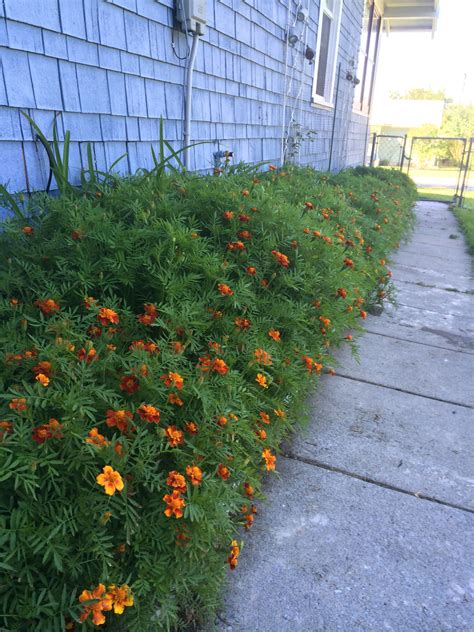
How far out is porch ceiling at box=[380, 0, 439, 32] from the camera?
12656mm

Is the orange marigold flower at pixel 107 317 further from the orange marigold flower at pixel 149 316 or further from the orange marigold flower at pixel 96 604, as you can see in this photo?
the orange marigold flower at pixel 96 604

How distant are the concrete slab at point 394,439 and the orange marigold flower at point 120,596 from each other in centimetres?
123

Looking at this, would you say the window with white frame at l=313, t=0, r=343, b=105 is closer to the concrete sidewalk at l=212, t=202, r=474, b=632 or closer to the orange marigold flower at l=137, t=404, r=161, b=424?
the concrete sidewalk at l=212, t=202, r=474, b=632

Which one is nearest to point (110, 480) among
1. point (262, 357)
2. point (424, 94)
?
point (262, 357)

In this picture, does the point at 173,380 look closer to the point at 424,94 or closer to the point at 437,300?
the point at 437,300

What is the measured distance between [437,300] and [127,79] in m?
3.41

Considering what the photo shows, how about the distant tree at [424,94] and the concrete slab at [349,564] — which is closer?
the concrete slab at [349,564]

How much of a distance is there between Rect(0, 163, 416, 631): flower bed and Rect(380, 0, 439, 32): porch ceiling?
13.0 meters

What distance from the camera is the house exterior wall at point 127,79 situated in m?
2.40

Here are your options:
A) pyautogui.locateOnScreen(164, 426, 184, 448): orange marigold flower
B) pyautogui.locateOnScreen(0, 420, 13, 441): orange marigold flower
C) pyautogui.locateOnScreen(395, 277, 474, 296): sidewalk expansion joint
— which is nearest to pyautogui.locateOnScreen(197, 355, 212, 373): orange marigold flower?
pyautogui.locateOnScreen(164, 426, 184, 448): orange marigold flower

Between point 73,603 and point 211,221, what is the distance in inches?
69.6

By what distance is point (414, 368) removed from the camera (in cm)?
324

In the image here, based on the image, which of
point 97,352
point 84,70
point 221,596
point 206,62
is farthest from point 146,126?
point 221,596

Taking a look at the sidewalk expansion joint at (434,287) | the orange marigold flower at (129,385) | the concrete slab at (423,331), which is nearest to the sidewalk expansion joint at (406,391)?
the concrete slab at (423,331)
